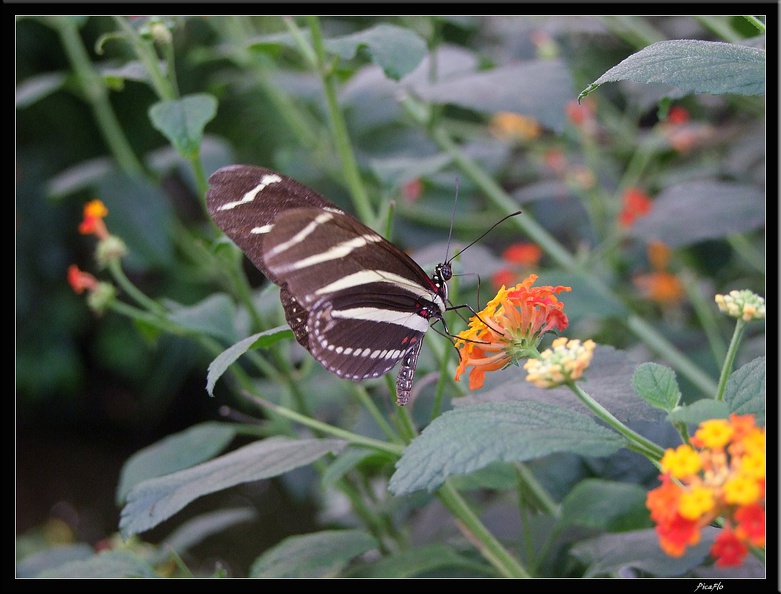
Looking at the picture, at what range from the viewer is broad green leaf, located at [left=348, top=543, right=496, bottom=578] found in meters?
0.79

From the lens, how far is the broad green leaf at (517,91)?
1.09 metres

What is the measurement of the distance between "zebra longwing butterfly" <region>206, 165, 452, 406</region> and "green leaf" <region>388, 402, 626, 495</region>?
194 millimetres

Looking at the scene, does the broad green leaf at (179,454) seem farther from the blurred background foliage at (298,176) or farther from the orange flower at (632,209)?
the orange flower at (632,209)

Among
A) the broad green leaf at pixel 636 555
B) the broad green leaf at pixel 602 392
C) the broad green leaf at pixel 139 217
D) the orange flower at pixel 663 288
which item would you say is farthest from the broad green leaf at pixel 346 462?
the orange flower at pixel 663 288

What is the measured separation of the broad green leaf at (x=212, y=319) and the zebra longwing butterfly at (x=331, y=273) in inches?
5.8

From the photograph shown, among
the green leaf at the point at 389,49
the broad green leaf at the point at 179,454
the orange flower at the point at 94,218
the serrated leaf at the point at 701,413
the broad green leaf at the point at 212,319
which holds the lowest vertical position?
the broad green leaf at the point at 179,454

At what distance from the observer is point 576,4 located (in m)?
0.91

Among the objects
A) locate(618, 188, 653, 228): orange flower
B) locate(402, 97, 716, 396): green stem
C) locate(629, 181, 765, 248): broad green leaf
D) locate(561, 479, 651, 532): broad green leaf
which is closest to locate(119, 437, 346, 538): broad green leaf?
locate(561, 479, 651, 532): broad green leaf

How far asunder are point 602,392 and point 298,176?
977 millimetres

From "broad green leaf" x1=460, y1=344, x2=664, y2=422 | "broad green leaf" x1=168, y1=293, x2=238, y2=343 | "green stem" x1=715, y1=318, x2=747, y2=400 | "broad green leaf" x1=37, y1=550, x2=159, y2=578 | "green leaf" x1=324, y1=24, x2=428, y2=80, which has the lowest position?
"broad green leaf" x1=37, y1=550, x2=159, y2=578

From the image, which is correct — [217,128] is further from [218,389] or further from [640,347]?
[640,347]

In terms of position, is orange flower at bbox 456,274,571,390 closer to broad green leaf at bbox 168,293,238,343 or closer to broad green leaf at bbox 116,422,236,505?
broad green leaf at bbox 168,293,238,343
